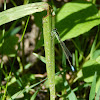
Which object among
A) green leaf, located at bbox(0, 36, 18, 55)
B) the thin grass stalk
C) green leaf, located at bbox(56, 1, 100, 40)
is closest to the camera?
Result: the thin grass stalk

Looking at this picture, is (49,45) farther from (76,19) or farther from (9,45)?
(9,45)

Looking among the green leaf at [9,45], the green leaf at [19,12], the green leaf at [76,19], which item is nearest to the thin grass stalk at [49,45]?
the green leaf at [19,12]

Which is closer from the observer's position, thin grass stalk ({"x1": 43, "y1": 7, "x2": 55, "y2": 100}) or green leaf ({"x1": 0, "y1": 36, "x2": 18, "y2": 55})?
thin grass stalk ({"x1": 43, "y1": 7, "x2": 55, "y2": 100})

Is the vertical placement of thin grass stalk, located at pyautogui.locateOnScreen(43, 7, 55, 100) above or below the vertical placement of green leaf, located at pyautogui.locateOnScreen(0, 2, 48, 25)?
below

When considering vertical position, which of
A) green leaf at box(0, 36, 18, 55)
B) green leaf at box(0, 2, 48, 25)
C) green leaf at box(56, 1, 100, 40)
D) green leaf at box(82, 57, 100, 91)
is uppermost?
green leaf at box(0, 2, 48, 25)

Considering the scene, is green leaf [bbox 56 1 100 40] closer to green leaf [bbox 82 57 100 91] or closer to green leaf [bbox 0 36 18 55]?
green leaf [bbox 82 57 100 91]

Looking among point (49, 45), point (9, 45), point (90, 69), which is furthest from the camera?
point (9, 45)

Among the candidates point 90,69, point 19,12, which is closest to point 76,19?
point 90,69

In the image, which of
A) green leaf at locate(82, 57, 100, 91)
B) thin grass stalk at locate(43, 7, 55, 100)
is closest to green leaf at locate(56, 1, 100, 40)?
green leaf at locate(82, 57, 100, 91)

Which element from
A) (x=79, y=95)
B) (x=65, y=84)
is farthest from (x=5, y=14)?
(x=79, y=95)
